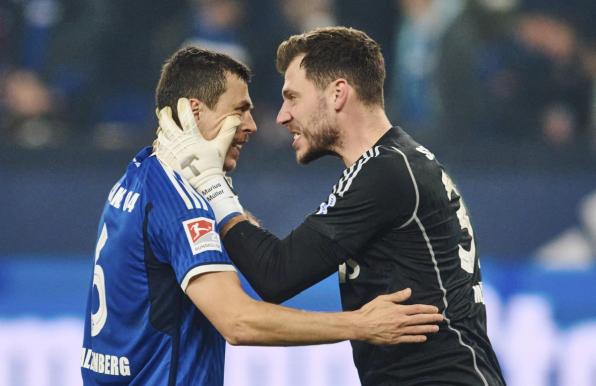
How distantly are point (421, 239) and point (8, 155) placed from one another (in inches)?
182

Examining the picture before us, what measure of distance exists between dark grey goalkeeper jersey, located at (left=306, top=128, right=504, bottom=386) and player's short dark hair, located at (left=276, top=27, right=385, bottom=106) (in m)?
0.29

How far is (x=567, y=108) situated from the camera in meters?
8.56

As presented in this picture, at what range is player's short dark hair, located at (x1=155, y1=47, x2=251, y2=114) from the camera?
13.3ft

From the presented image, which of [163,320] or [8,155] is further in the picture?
[8,155]

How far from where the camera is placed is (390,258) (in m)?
4.01

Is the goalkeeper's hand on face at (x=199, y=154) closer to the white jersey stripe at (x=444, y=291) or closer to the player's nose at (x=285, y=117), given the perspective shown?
the player's nose at (x=285, y=117)

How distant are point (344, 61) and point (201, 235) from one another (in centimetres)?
93

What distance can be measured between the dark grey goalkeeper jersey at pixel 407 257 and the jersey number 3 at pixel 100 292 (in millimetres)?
706

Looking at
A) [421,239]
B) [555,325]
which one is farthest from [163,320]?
[555,325]

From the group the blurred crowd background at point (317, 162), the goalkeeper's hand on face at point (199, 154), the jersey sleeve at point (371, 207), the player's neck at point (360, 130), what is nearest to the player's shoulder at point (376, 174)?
the jersey sleeve at point (371, 207)

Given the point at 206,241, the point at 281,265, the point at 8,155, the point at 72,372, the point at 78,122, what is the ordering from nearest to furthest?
1. the point at 206,241
2. the point at 281,265
3. the point at 72,372
4. the point at 8,155
5. the point at 78,122

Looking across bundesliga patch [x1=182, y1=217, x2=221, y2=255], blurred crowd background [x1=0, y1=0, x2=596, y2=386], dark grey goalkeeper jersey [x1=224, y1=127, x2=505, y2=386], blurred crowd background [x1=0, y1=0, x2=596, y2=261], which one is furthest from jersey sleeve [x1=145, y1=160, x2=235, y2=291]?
blurred crowd background [x1=0, y1=0, x2=596, y2=261]

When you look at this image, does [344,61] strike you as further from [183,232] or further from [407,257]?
[183,232]

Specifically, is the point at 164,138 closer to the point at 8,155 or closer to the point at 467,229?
the point at 467,229
